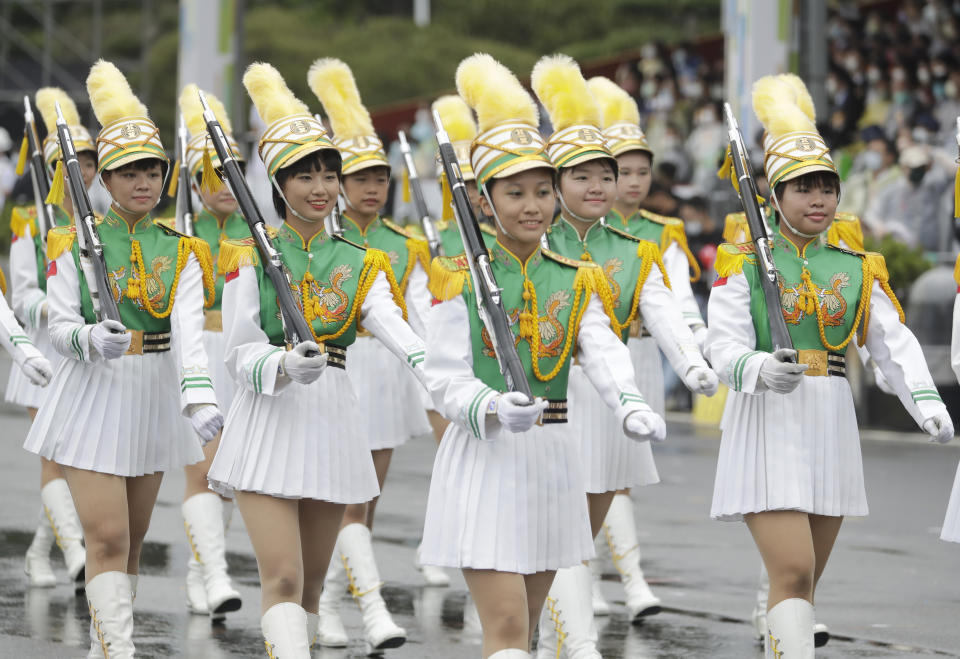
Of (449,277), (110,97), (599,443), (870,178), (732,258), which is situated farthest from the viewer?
(870,178)

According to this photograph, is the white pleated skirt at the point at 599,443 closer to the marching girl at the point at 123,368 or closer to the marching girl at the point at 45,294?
the marching girl at the point at 123,368

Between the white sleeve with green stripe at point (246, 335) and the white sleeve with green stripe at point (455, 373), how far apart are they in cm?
75

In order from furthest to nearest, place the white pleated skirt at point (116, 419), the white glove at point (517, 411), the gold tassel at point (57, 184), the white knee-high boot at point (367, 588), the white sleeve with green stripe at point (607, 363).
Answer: the white knee-high boot at point (367, 588) < the gold tassel at point (57, 184) < the white pleated skirt at point (116, 419) < the white sleeve with green stripe at point (607, 363) < the white glove at point (517, 411)

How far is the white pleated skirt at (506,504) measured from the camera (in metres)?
5.48

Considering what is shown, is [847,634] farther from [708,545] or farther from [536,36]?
[536,36]

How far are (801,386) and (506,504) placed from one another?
149 centimetres

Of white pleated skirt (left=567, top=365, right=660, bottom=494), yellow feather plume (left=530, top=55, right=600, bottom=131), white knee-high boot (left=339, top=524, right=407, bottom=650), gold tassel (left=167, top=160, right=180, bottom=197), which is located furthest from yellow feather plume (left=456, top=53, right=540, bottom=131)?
gold tassel (left=167, top=160, right=180, bottom=197)

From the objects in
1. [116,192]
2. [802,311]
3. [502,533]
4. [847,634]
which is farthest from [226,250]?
[847,634]

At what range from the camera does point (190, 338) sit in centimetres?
669

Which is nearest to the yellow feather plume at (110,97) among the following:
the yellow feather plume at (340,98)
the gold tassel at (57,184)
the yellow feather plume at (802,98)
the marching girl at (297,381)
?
the gold tassel at (57,184)

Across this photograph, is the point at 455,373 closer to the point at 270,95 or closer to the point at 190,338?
the point at 190,338

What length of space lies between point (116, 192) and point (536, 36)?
3754 cm

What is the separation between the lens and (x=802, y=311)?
6465 mm

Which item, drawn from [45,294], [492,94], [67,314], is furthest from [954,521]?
[45,294]
